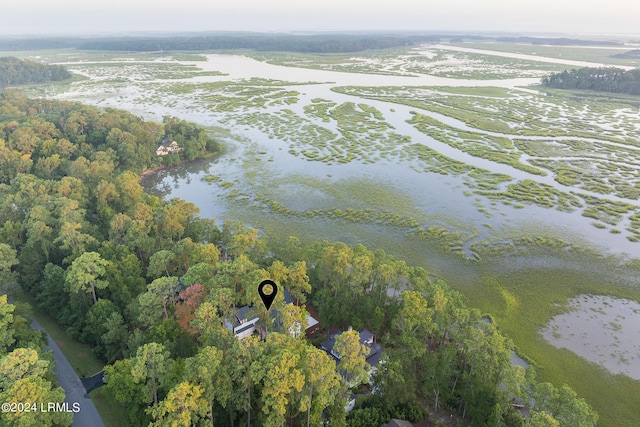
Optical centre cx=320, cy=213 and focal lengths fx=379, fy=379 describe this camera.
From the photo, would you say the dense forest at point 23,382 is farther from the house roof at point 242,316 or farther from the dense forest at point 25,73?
the dense forest at point 25,73

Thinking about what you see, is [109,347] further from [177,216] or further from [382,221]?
[382,221]

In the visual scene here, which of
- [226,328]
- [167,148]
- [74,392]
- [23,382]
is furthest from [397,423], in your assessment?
[167,148]

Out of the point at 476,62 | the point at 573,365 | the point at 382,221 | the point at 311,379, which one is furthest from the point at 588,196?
the point at 476,62

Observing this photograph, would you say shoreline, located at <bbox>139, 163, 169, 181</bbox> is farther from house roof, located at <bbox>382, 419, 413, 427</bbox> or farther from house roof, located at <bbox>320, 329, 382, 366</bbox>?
house roof, located at <bbox>382, 419, 413, 427</bbox>

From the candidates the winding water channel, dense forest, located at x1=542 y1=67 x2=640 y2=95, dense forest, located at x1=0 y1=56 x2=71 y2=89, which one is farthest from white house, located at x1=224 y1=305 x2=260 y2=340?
dense forest, located at x1=0 y1=56 x2=71 y2=89

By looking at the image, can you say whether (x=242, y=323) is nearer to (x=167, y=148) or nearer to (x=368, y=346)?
(x=368, y=346)

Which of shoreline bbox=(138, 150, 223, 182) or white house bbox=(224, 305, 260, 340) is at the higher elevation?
shoreline bbox=(138, 150, 223, 182)
